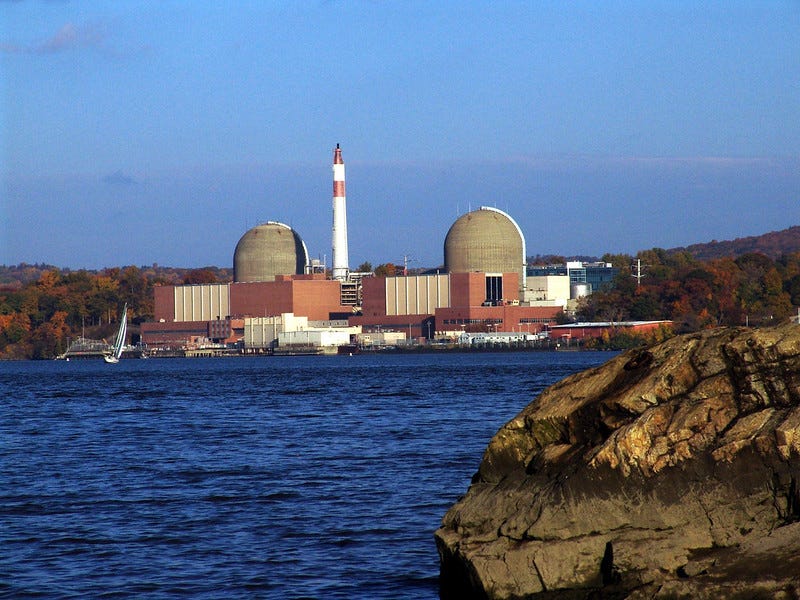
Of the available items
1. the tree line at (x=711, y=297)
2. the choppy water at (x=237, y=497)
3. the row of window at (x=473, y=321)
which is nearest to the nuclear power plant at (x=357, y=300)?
the row of window at (x=473, y=321)

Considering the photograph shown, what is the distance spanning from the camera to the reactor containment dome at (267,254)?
141500 millimetres

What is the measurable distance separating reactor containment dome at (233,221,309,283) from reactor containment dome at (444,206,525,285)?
17.3 meters

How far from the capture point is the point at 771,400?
42.1 ft

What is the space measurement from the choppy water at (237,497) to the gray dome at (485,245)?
86.9 m

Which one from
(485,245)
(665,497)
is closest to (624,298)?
(485,245)

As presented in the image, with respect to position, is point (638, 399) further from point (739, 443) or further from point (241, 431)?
point (241, 431)

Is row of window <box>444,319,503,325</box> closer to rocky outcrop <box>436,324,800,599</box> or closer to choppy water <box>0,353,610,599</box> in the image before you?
choppy water <box>0,353,610,599</box>

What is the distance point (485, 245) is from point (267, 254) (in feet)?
77.4

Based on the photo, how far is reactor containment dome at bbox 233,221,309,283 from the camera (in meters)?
142

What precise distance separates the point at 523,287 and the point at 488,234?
21.3 feet

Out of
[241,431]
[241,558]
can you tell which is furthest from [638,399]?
[241,431]

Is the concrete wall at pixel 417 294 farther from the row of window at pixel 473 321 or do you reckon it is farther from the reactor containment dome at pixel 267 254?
the reactor containment dome at pixel 267 254

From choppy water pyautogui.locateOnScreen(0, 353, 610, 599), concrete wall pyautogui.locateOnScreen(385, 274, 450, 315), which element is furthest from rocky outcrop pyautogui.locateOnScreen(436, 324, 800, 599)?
concrete wall pyautogui.locateOnScreen(385, 274, 450, 315)

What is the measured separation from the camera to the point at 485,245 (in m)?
132
